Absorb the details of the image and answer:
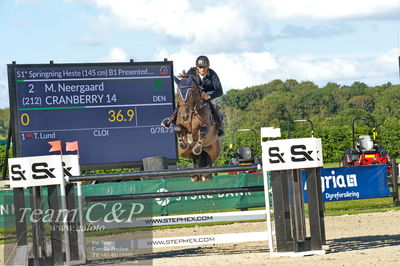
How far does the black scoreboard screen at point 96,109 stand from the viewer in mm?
14250

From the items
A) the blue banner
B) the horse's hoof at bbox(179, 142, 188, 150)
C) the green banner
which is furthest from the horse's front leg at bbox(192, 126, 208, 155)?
the blue banner

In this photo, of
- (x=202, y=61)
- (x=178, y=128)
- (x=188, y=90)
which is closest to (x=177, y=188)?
(x=202, y=61)

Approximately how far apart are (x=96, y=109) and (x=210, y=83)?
221 inches

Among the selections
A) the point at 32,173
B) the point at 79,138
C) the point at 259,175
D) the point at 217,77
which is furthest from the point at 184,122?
the point at 259,175

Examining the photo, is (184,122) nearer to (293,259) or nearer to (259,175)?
(293,259)

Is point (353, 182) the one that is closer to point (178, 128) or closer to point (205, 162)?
point (205, 162)

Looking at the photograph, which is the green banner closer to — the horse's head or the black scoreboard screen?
the black scoreboard screen

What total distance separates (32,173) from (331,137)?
3697 cm

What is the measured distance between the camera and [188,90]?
8.88 metres

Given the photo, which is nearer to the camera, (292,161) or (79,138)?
(292,161)

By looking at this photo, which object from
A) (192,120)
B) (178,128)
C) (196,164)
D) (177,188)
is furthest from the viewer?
(177,188)

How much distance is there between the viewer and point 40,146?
46.3 ft

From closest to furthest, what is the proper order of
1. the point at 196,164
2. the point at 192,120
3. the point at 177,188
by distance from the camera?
the point at 192,120 < the point at 196,164 < the point at 177,188

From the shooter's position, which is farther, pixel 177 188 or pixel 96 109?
pixel 177 188
